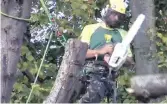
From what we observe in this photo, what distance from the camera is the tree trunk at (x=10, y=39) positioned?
4566mm

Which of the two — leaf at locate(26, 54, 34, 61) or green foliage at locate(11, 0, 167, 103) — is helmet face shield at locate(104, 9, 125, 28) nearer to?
green foliage at locate(11, 0, 167, 103)

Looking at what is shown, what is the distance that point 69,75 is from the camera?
3.89 m

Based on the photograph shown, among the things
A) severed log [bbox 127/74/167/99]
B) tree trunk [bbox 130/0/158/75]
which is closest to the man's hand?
tree trunk [bbox 130/0/158/75]

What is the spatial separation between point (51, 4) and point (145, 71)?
7.30 ft

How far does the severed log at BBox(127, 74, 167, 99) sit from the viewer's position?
282cm

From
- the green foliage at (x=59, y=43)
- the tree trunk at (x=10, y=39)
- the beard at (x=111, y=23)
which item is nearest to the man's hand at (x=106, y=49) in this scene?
the beard at (x=111, y=23)

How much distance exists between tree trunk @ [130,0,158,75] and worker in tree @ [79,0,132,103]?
5.26ft

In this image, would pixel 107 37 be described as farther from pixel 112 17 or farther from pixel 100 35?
pixel 112 17

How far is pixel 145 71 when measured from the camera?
7.08m

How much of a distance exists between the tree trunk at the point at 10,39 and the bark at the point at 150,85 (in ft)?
6.00

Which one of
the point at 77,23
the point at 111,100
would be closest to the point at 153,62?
the point at 77,23

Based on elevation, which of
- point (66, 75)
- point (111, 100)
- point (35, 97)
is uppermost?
point (66, 75)

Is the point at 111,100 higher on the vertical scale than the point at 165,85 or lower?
lower

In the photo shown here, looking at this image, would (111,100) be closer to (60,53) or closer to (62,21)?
(62,21)
